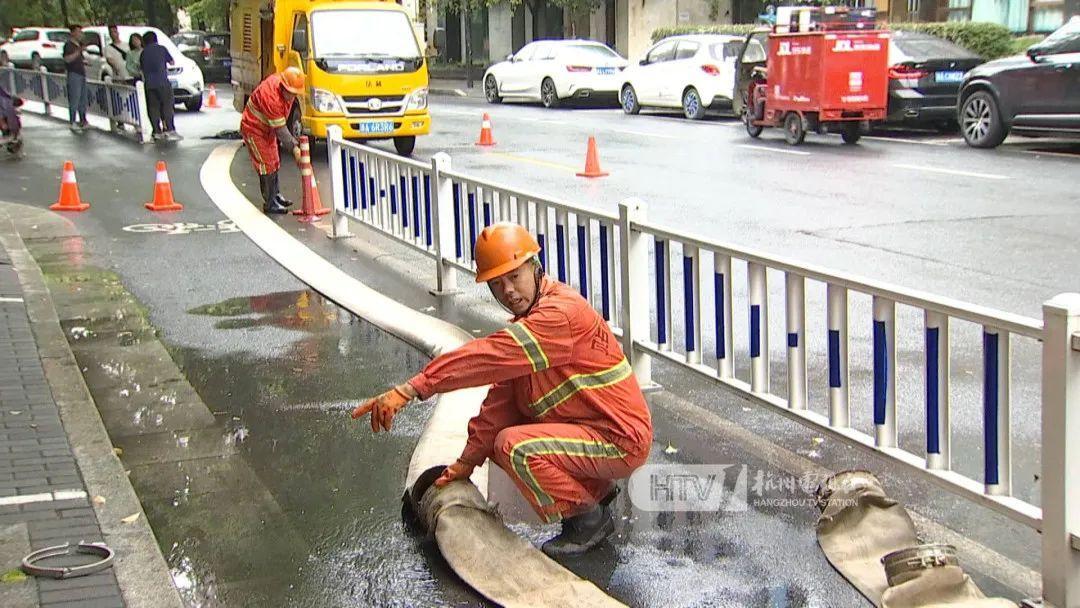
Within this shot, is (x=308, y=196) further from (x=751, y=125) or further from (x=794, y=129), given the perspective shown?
(x=751, y=125)

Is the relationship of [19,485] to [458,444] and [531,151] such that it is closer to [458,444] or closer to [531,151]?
[458,444]

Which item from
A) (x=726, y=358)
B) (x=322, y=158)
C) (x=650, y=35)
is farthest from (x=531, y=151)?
(x=650, y=35)

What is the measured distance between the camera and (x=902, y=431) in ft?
19.9

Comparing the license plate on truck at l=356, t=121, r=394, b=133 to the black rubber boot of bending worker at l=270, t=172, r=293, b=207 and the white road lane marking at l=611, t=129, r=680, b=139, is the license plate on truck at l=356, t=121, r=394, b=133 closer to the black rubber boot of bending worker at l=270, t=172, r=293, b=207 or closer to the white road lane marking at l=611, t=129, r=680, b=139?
the white road lane marking at l=611, t=129, r=680, b=139

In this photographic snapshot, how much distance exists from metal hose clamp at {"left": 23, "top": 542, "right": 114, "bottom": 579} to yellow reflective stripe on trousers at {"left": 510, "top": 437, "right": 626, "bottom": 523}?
1.48m

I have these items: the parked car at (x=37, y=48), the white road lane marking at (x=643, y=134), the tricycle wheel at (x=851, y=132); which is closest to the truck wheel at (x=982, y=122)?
the tricycle wheel at (x=851, y=132)

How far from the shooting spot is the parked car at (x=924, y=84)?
797 inches

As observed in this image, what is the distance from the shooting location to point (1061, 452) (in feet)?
13.3

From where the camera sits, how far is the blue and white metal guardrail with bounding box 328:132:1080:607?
4.07 meters

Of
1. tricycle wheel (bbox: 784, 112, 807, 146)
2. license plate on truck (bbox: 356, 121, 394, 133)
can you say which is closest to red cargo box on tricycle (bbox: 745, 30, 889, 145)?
tricycle wheel (bbox: 784, 112, 807, 146)

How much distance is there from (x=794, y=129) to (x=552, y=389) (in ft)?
52.5

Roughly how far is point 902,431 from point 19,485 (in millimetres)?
3892

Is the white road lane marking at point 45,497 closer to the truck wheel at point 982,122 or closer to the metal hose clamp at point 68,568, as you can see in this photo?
the metal hose clamp at point 68,568

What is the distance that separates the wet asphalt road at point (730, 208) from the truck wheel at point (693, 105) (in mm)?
2004
